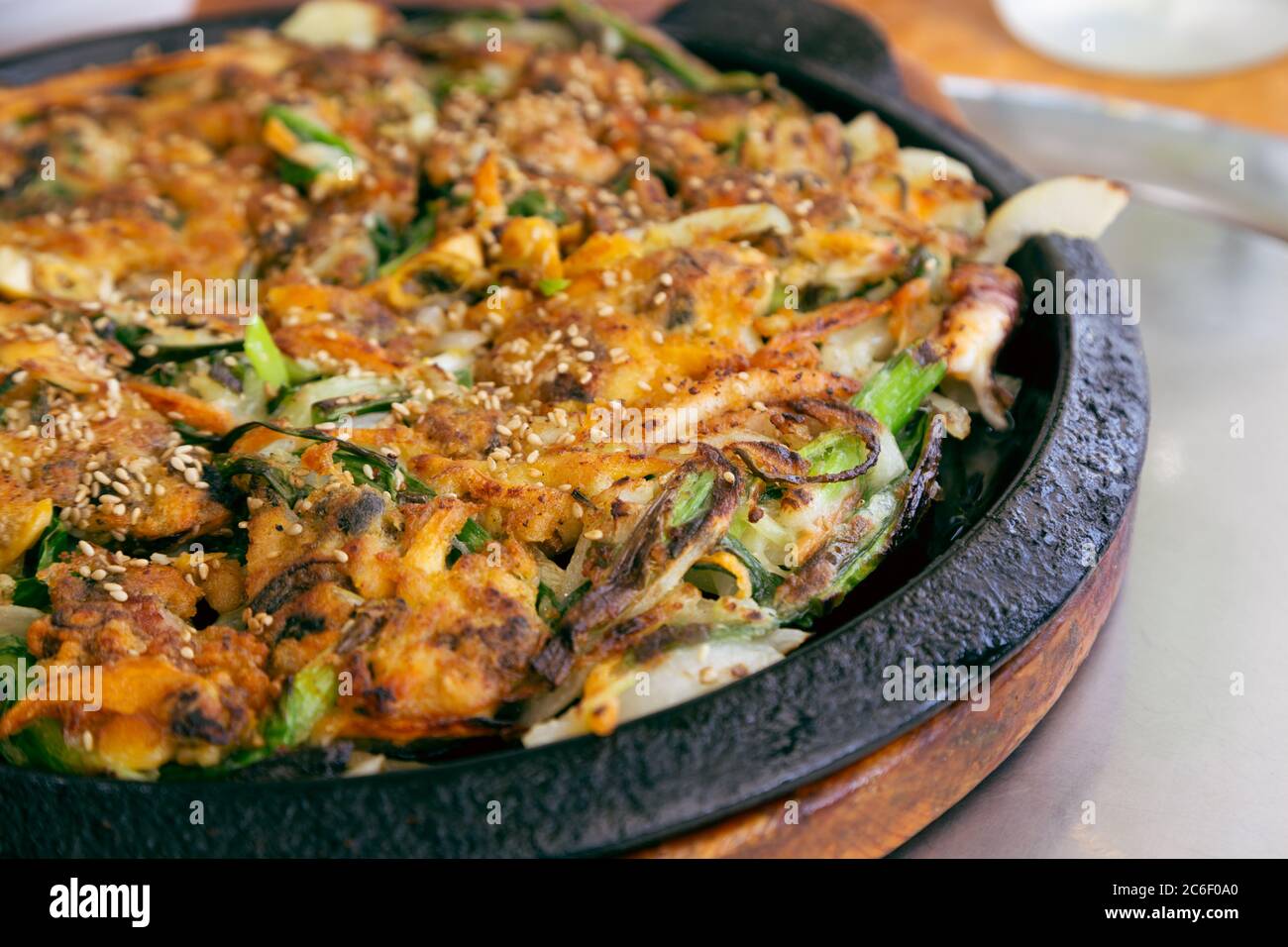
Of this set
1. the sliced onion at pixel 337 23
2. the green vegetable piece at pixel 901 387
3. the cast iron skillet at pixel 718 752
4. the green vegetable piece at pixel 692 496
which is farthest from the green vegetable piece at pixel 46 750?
the sliced onion at pixel 337 23

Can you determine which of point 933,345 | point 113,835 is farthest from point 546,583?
point 933,345

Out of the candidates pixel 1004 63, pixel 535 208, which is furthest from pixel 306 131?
pixel 1004 63

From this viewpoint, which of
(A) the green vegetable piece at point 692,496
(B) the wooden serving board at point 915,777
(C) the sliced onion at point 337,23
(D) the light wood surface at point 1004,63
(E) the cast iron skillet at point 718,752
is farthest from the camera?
(D) the light wood surface at point 1004,63

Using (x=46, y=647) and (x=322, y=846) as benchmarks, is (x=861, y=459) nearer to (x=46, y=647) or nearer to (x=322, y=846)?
(x=322, y=846)

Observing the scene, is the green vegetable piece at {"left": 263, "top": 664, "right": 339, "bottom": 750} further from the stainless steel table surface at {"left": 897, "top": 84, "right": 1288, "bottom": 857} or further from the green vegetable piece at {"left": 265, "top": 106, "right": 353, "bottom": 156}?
the green vegetable piece at {"left": 265, "top": 106, "right": 353, "bottom": 156}

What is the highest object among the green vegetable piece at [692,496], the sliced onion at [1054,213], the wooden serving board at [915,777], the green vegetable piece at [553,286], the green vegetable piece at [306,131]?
the green vegetable piece at [306,131]

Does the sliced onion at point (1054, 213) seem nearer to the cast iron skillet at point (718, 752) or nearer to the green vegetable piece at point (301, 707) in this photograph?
the cast iron skillet at point (718, 752)

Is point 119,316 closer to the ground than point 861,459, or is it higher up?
higher up
